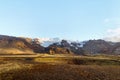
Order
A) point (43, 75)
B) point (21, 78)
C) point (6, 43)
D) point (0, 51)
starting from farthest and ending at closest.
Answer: point (6, 43), point (0, 51), point (43, 75), point (21, 78)

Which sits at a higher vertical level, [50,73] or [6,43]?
[6,43]

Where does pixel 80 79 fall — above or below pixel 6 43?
below

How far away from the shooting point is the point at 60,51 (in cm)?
15050

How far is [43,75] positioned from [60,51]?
112 metres

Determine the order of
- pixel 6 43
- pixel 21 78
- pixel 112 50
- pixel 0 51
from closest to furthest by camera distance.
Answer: pixel 21 78, pixel 0 51, pixel 6 43, pixel 112 50

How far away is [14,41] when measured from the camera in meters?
159

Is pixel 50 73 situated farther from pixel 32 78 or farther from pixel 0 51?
pixel 0 51

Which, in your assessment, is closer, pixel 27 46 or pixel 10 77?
pixel 10 77

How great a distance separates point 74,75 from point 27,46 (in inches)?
4948

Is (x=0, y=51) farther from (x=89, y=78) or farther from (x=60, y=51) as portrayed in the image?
(x=89, y=78)

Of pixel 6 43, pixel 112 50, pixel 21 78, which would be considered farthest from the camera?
pixel 112 50

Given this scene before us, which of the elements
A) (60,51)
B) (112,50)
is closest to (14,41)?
(60,51)

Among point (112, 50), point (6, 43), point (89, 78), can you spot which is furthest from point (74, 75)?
point (112, 50)

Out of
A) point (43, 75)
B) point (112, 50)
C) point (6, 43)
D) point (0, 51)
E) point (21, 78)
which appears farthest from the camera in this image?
point (112, 50)
